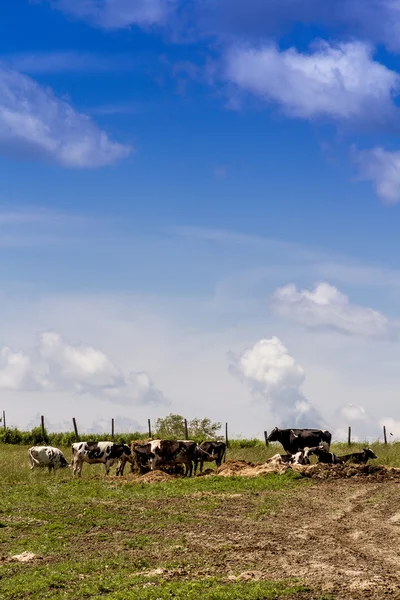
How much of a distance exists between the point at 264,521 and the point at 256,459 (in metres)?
18.8

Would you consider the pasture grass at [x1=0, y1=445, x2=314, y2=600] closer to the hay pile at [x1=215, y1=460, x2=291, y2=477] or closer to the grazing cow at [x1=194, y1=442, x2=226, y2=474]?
the hay pile at [x1=215, y1=460, x2=291, y2=477]

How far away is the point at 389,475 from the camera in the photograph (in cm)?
2833

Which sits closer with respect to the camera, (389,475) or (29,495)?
(29,495)

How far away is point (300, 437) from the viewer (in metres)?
37.7

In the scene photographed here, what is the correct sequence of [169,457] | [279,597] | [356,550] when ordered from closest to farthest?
[279,597]
[356,550]
[169,457]

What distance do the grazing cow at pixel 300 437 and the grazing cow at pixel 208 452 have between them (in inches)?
197

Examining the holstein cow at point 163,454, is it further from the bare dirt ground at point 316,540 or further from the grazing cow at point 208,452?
the bare dirt ground at point 316,540

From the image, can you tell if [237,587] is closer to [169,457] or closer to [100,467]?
[169,457]

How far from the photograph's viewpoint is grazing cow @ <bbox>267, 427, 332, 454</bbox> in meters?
37.5

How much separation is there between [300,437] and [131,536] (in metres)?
20.9

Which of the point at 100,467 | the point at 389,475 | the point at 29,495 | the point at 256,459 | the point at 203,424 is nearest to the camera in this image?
the point at 29,495

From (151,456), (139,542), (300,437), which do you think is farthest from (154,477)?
(139,542)

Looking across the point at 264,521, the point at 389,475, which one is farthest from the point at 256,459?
the point at 264,521

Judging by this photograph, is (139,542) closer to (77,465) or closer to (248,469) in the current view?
(248,469)
